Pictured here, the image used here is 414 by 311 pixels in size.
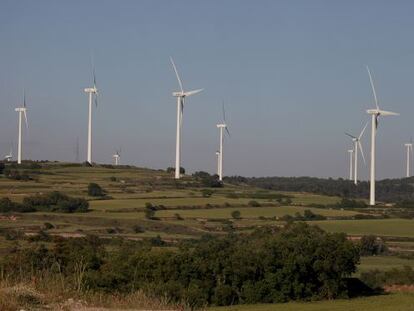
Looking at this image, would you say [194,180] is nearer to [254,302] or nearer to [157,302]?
[254,302]

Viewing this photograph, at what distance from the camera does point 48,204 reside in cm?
11056

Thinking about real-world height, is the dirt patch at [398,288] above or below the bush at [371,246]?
below

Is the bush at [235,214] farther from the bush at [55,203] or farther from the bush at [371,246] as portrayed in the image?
the bush at [371,246]

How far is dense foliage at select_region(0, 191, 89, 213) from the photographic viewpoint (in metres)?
108

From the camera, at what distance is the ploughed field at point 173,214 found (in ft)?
311

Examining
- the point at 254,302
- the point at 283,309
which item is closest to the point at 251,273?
the point at 254,302

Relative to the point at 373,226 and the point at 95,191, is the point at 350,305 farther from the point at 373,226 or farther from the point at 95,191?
the point at 95,191

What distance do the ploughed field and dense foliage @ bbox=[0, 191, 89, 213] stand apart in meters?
1.86

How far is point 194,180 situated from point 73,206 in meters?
56.2

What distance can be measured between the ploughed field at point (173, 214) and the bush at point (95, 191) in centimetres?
115

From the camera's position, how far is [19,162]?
6742 inches

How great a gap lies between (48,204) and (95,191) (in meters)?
15.2

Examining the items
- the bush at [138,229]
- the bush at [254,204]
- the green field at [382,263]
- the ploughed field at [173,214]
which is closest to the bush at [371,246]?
the ploughed field at [173,214]

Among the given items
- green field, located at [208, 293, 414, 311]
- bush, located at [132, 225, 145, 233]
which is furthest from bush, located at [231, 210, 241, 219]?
green field, located at [208, 293, 414, 311]
